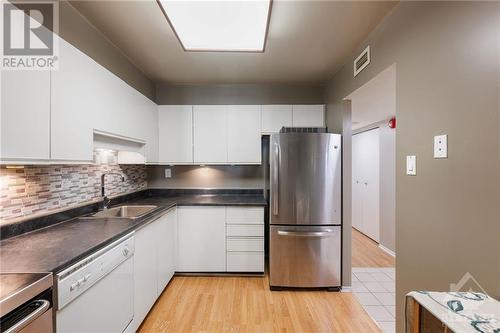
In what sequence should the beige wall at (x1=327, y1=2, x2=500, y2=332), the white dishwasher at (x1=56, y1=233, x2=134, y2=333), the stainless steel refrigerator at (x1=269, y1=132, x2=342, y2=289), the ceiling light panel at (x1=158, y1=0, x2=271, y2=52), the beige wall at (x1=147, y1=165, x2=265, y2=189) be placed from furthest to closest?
the beige wall at (x1=147, y1=165, x2=265, y2=189)
the stainless steel refrigerator at (x1=269, y1=132, x2=342, y2=289)
the ceiling light panel at (x1=158, y1=0, x2=271, y2=52)
the white dishwasher at (x1=56, y1=233, x2=134, y2=333)
the beige wall at (x1=327, y1=2, x2=500, y2=332)

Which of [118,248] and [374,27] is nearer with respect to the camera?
[118,248]

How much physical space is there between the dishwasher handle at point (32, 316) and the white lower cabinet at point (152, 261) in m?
0.79

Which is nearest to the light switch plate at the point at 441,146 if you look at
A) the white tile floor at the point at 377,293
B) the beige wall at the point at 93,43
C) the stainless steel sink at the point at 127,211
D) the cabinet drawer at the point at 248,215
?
the white tile floor at the point at 377,293

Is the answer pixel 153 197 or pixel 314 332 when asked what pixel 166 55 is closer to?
pixel 153 197

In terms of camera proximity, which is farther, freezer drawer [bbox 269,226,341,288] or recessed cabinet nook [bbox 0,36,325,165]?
freezer drawer [bbox 269,226,341,288]

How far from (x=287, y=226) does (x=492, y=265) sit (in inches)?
63.9

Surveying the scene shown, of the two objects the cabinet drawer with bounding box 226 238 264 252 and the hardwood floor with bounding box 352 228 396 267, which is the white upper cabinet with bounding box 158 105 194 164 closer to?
the cabinet drawer with bounding box 226 238 264 252

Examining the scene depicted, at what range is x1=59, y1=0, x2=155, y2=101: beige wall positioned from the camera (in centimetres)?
149

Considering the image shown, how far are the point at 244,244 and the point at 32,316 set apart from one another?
6.43 ft

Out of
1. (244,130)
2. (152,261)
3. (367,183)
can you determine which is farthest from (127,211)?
(367,183)

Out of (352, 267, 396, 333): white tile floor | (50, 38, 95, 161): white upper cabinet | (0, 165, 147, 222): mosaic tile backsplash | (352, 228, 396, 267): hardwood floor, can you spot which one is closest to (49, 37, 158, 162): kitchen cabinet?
(50, 38, 95, 161): white upper cabinet

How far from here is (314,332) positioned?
1.79 meters

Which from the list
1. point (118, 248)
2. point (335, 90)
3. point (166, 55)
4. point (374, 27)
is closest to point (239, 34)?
point (166, 55)

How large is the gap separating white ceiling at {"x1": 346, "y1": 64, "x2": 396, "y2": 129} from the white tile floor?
2.07m
